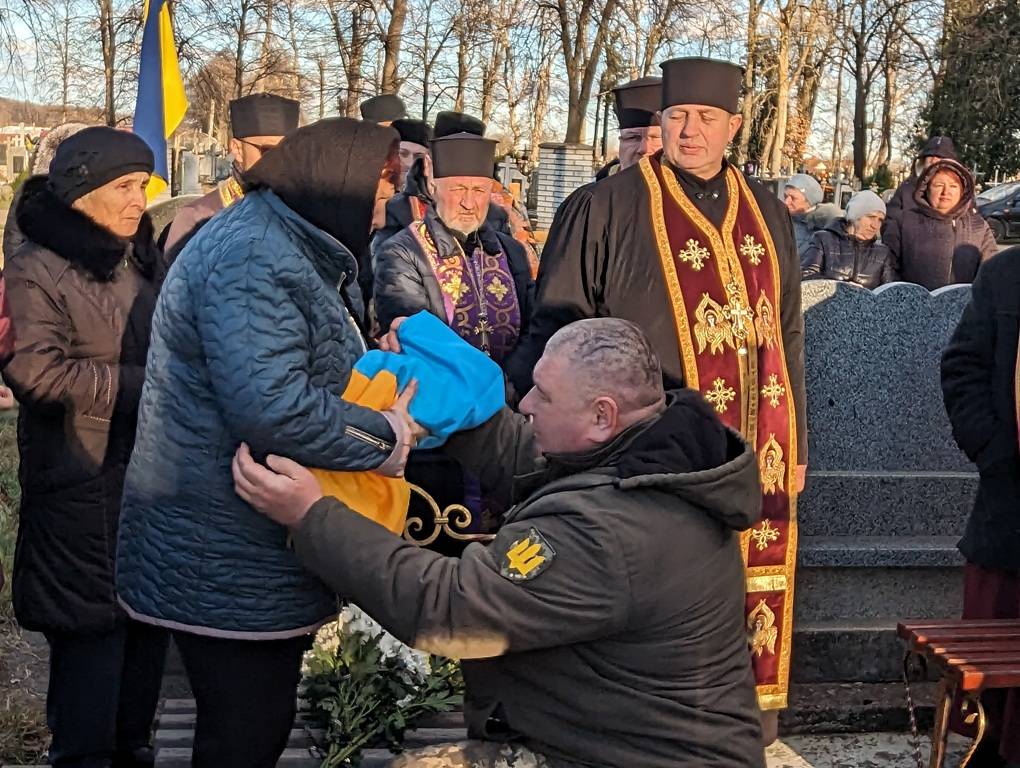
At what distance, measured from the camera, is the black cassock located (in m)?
3.75

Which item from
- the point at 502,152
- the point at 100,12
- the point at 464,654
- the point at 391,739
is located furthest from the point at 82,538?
the point at 502,152

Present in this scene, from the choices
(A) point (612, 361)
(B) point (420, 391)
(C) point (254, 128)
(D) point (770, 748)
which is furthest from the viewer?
(C) point (254, 128)

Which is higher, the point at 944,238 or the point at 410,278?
the point at 944,238

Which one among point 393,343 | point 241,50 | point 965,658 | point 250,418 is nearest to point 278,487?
point 250,418

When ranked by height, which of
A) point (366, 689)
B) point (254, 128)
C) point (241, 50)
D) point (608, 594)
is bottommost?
point (366, 689)

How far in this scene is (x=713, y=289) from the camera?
3809 mm

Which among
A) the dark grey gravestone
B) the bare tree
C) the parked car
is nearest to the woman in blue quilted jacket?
the dark grey gravestone

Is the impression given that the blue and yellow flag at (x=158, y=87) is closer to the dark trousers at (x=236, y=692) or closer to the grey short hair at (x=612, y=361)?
the dark trousers at (x=236, y=692)

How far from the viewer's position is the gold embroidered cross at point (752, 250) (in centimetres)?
389

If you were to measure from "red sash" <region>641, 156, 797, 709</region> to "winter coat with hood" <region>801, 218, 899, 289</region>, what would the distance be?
3170 millimetres

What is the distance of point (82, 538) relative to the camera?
3154 mm

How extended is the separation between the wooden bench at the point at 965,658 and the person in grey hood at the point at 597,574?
997 millimetres

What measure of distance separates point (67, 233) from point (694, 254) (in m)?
1.83

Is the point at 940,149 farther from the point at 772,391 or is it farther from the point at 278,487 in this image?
the point at 278,487
